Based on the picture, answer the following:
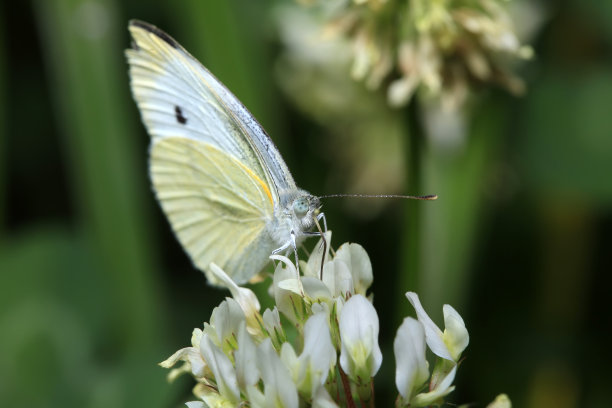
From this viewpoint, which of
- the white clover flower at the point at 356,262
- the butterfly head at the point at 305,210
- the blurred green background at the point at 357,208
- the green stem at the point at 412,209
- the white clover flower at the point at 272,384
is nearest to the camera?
the white clover flower at the point at 272,384

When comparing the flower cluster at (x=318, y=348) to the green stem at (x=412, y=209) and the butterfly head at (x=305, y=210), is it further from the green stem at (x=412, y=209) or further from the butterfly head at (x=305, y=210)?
the green stem at (x=412, y=209)

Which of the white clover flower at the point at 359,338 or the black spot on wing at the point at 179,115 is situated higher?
the black spot on wing at the point at 179,115

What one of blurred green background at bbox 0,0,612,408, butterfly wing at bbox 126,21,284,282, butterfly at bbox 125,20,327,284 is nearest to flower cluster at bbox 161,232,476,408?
butterfly at bbox 125,20,327,284

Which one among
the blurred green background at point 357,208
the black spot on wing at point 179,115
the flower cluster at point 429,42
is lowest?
the blurred green background at point 357,208

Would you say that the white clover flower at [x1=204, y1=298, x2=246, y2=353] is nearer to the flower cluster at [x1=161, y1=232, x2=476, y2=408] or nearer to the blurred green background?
the flower cluster at [x1=161, y1=232, x2=476, y2=408]

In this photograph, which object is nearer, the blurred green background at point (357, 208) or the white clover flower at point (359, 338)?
the white clover flower at point (359, 338)

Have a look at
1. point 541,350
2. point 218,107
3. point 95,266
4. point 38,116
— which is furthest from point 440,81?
point 38,116

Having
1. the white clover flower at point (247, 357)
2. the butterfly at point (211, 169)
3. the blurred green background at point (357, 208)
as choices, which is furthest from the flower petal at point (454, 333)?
the blurred green background at point (357, 208)
